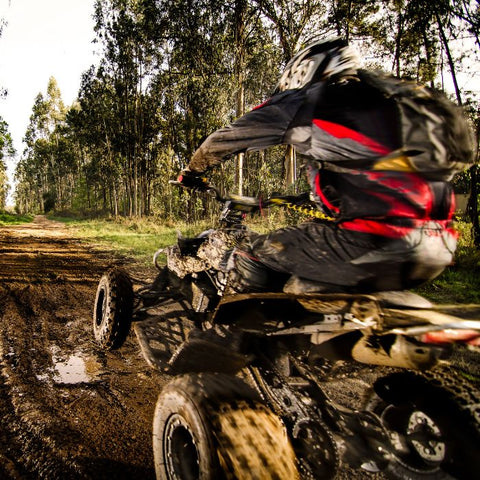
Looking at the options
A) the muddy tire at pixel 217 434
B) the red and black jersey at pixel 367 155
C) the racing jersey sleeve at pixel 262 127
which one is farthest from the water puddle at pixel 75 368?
the red and black jersey at pixel 367 155

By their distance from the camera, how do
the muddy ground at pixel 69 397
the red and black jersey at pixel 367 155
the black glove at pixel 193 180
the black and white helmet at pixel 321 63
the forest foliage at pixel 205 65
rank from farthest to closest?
the forest foliage at pixel 205 65 → the black glove at pixel 193 180 → the muddy ground at pixel 69 397 → the black and white helmet at pixel 321 63 → the red and black jersey at pixel 367 155

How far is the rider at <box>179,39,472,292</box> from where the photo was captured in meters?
1.37

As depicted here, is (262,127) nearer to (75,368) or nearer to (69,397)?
(69,397)

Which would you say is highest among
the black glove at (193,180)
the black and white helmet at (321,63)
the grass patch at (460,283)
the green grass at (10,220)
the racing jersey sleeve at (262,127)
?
the black and white helmet at (321,63)

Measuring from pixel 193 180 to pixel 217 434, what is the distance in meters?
1.74

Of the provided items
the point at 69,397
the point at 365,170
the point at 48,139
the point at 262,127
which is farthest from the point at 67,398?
the point at 48,139

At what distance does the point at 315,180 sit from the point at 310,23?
16.9 m

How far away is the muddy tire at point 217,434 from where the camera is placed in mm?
1431

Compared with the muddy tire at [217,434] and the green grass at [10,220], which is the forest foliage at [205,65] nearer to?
the muddy tire at [217,434]

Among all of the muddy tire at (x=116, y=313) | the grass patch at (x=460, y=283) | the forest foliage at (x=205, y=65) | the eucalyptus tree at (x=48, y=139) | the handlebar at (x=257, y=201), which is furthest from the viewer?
the eucalyptus tree at (x=48, y=139)

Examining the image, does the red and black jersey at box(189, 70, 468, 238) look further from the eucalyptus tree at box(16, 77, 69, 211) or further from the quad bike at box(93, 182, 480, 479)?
the eucalyptus tree at box(16, 77, 69, 211)

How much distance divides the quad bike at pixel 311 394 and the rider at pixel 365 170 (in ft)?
0.49

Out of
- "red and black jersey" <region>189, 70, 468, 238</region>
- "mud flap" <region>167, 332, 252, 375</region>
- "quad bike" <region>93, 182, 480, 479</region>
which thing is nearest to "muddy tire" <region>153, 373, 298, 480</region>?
"quad bike" <region>93, 182, 480, 479</region>

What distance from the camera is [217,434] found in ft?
4.80
